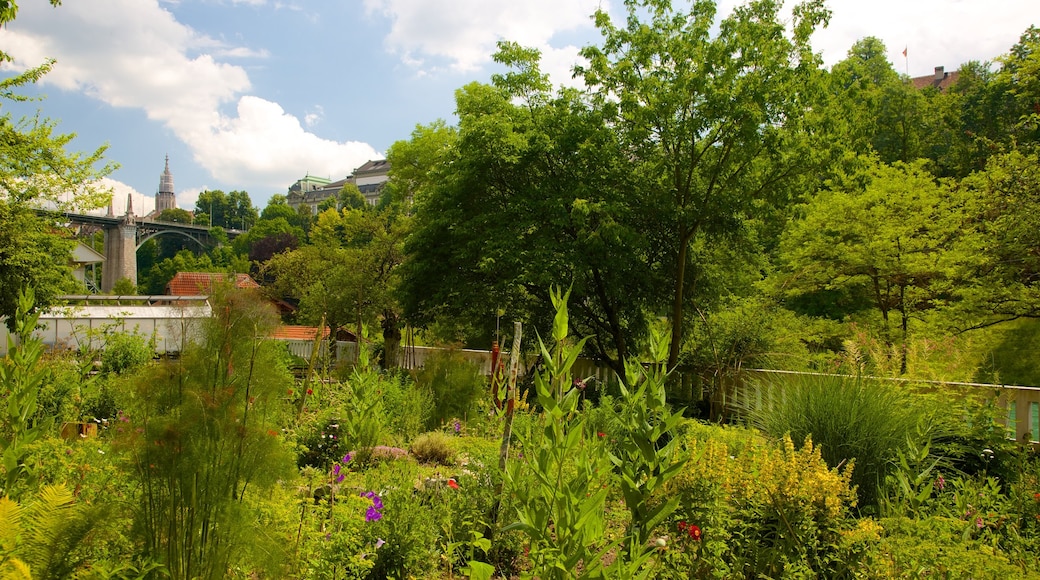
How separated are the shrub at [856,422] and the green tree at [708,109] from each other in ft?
20.1

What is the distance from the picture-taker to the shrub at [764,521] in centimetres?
312

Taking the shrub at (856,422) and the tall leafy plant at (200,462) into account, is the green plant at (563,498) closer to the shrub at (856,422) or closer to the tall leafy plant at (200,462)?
the tall leafy plant at (200,462)

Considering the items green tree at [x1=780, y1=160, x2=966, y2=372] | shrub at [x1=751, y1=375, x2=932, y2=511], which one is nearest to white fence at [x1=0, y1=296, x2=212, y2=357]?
shrub at [x1=751, y1=375, x2=932, y2=511]

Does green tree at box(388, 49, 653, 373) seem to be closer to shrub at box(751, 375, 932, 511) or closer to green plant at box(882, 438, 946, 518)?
shrub at box(751, 375, 932, 511)

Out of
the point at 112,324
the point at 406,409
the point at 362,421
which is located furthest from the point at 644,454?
the point at 112,324

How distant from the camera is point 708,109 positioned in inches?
427

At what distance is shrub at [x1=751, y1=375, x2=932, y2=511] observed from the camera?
434 cm

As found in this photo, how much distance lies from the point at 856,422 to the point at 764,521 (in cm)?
161

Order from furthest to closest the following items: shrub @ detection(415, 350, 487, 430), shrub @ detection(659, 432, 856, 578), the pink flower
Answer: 1. shrub @ detection(415, 350, 487, 430)
2. shrub @ detection(659, 432, 856, 578)
3. the pink flower

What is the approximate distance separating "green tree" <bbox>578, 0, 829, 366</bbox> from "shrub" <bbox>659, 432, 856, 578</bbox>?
25.8ft

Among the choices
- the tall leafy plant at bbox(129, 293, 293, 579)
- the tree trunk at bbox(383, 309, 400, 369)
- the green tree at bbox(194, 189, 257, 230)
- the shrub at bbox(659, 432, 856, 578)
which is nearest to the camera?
the tall leafy plant at bbox(129, 293, 293, 579)

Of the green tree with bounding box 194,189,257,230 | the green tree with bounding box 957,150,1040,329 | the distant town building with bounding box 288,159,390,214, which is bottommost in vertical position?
the green tree with bounding box 957,150,1040,329

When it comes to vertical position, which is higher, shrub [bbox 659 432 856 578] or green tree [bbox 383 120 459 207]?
green tree [bbox 383 120 459 207]

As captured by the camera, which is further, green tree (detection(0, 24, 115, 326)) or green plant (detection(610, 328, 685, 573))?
green tree (detection(0, 24, 115, 326))
